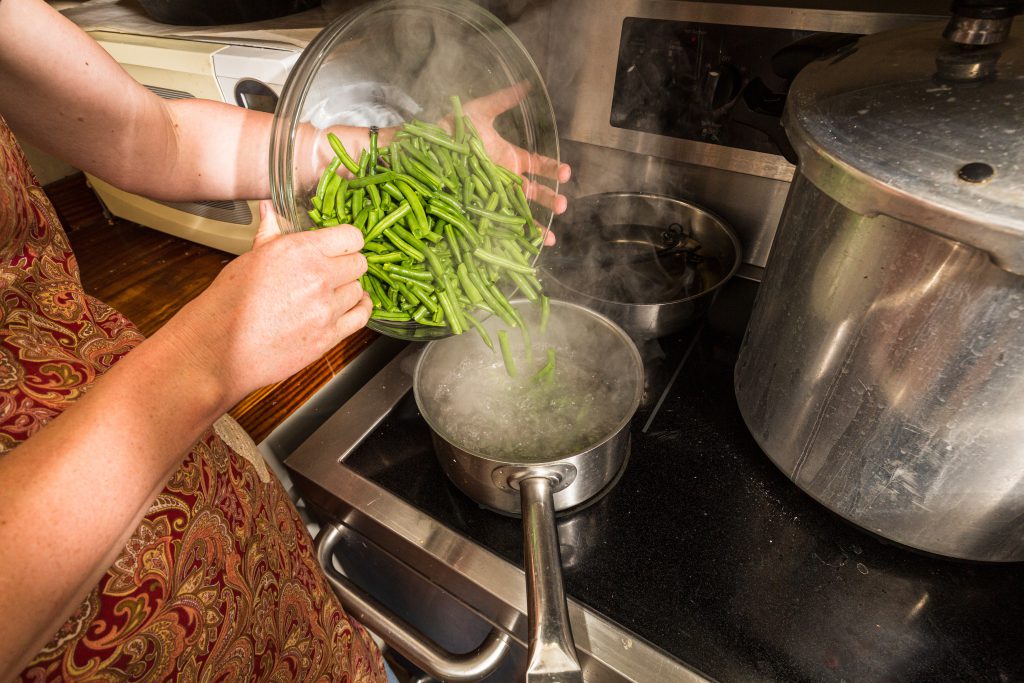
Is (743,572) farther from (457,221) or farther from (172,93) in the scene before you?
(172,93)

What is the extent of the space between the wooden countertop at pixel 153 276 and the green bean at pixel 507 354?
0.38m

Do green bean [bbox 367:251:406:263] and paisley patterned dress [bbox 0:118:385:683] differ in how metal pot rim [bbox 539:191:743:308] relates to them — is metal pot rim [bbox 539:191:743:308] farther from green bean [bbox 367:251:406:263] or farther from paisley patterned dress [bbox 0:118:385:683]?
paisley patterned dress [bbox 0:118:385:683]

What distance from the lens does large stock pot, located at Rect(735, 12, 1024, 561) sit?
0.40 m

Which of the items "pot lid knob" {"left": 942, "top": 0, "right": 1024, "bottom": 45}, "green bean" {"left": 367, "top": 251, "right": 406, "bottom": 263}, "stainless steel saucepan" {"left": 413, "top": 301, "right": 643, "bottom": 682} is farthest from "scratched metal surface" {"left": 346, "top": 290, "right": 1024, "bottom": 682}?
"pot lid knob" {"left": 942, "top": 0, "right": 1024, "bottom": 45}

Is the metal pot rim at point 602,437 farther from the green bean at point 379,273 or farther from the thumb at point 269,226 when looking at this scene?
the thumb at point 269,226

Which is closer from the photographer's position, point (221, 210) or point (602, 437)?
point (602, 437)

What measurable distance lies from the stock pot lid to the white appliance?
0.72 m

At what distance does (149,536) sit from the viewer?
1.77 feet

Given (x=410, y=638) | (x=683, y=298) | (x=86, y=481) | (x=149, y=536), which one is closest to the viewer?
(x=86, y=481)

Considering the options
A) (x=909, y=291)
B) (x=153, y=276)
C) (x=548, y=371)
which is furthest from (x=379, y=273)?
(x=153, y=276)

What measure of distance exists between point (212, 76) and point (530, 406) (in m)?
0.77

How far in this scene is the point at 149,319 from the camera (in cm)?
103

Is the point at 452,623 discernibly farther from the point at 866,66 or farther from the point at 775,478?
the point at 866,66

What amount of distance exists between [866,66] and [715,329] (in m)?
0.51
